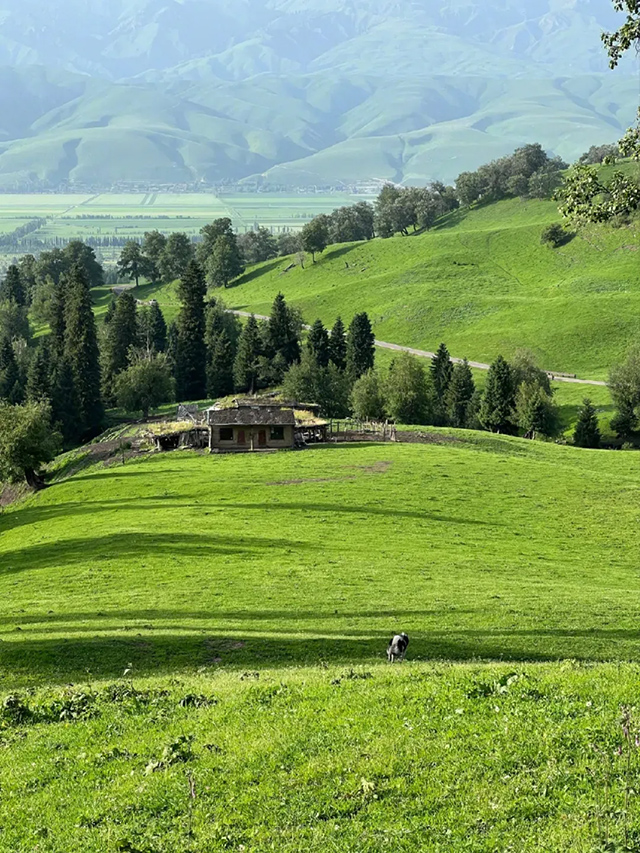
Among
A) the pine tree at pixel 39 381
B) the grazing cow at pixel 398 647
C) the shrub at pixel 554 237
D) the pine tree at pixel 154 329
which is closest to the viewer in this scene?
the grazing cow at pixel 398 647

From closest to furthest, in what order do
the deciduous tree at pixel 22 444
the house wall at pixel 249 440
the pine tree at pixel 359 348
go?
1. the deciduous tree at pixel 22 444
2. the house wall at pixel 249 440
3. the pine tree at pixel 359 348

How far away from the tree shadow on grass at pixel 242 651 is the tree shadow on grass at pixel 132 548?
50.2 ft

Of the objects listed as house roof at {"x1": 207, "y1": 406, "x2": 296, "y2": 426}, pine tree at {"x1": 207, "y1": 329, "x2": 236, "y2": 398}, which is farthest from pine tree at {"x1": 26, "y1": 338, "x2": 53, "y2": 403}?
house roof at {"x1": 207, "y1": 406, "x2": 296, "y2": 426}

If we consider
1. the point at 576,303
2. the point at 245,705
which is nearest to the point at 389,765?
the point at 245,705

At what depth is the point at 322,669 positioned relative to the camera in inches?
909

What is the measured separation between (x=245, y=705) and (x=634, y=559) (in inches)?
1334

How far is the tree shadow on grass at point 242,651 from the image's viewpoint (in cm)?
2495

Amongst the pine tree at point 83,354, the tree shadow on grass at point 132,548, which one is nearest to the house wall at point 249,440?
the tree shadow on grass at point 132,548

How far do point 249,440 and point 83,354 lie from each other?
184 ft

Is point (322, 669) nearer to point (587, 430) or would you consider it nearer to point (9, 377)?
point (587, 430)

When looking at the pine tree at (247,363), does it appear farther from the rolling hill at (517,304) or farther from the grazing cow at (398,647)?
the grazing cow at (398,647)

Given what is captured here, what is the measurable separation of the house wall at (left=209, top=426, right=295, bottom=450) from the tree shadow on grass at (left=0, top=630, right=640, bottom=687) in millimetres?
55361

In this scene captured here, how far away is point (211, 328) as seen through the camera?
147 metres

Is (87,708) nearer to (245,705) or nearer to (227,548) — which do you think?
(245,705)
